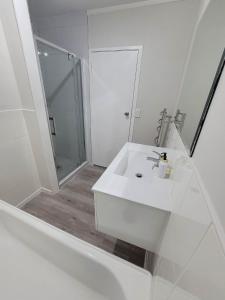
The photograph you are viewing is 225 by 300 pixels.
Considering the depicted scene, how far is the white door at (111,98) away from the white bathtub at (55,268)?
165cm

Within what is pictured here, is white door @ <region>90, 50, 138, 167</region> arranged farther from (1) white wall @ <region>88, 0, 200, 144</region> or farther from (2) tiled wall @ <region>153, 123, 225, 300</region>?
(2) tiled wall @ <region>153, 123, 225, 300</region>

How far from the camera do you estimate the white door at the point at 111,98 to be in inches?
74.6

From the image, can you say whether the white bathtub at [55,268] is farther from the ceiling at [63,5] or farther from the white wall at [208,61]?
the ceiling at [63,5]

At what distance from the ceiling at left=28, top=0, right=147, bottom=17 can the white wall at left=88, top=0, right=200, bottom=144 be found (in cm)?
10

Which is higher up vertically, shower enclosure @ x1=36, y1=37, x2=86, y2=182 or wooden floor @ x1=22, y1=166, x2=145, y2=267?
shower enclosure @ x1=36, y1=37, x2=86, y2=182

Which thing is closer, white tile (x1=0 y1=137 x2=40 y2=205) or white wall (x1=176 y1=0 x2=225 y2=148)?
white wall (x1=176 y1=0 x2=225 y2=148)

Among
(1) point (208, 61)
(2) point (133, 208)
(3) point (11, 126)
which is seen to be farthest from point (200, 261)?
(3) point (11, 126)

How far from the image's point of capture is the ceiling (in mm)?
1588

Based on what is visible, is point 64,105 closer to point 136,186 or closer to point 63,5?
point 63,5

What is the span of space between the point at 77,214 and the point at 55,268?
0.63 metres

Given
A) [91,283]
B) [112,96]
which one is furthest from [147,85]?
A: [91,283]

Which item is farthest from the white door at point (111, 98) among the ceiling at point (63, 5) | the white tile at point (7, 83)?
the white tile at point (7, 83)

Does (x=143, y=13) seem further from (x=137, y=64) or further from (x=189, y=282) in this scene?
(x=189, y=282)

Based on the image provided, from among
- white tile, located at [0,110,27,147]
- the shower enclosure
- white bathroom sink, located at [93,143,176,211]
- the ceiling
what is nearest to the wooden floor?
the shower enclosure
